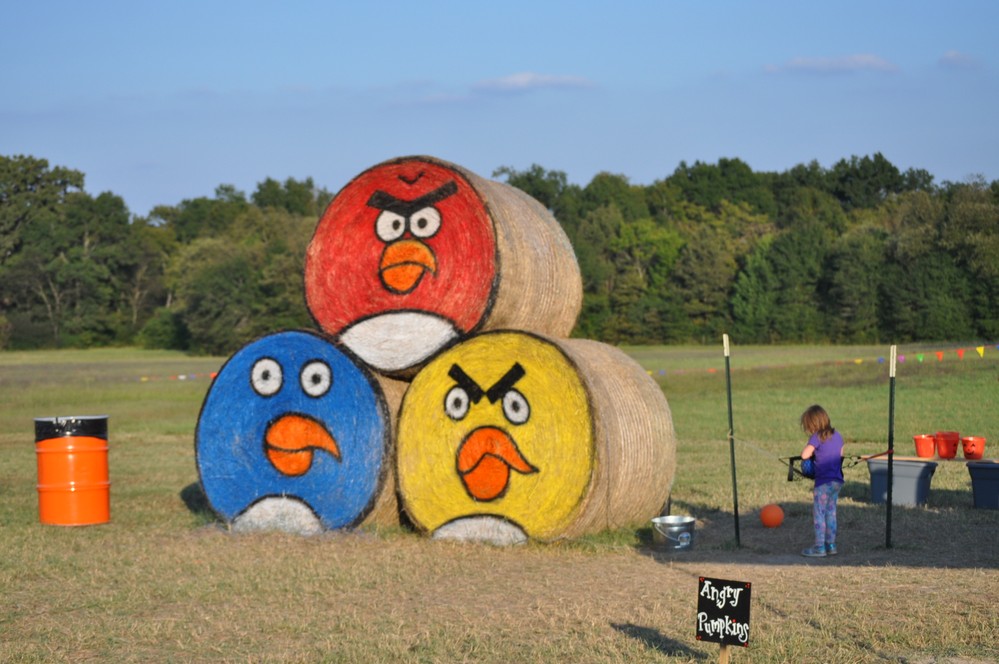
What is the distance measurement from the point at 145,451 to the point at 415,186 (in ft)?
36.3

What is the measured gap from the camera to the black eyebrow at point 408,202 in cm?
1209

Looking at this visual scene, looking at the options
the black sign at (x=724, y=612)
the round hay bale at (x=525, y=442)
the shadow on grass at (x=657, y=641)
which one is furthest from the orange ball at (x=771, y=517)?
the black sign at (x=724, y=612)

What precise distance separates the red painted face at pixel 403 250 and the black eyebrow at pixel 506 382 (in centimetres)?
67

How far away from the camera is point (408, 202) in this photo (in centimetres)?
1235

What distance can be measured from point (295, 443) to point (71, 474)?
2.73 meters

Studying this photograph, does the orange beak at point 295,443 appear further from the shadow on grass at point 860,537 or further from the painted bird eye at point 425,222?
the shadow on grass at point 860,537

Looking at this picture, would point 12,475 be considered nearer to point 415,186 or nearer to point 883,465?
point 415,186

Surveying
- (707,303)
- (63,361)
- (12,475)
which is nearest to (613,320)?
(707,303)

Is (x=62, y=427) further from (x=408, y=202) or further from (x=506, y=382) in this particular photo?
(x=506, y=382)

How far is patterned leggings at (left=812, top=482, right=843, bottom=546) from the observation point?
35.3 ft

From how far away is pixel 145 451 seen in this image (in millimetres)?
21469

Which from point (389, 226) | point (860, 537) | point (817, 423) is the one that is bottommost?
point (860, 537)

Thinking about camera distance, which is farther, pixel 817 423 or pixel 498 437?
pixel 498 437

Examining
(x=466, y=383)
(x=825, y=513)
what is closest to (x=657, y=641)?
(x=825, y=513)
